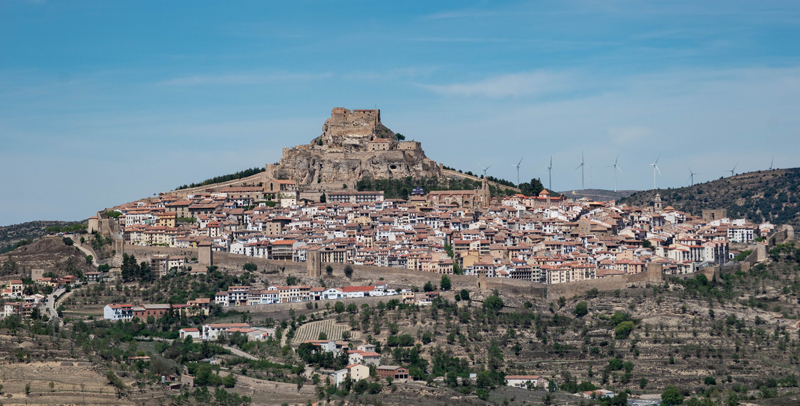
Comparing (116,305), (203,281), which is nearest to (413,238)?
(203,281)

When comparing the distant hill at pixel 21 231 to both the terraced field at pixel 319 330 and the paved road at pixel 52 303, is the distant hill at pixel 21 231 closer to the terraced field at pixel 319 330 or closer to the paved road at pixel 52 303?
the paved road at pixel 52 303

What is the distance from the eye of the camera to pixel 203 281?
59.1 meters

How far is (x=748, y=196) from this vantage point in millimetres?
89188

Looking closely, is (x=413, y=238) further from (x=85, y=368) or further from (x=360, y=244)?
(x=85, y=368)

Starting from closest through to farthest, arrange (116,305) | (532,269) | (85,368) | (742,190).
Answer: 1. (85,368)
2. (116,305)
3. (532,269)
4. (742,190)

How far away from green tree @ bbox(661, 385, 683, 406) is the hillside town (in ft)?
41.0

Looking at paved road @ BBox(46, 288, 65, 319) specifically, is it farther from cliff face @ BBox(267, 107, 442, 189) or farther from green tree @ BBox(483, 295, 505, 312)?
cliff face @ BBox(267, 107, 442, 189)

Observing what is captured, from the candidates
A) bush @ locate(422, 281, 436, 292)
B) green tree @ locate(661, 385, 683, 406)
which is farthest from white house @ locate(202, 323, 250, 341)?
green tree @ locate(661, 385, 683, 406)

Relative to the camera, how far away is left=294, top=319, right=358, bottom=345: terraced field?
5334 cm

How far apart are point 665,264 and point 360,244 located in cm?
1382

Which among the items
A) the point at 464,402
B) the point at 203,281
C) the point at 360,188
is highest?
the point at 360,188

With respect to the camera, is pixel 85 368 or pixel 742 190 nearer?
pixel 85 368

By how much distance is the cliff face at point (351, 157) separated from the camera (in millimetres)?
76250

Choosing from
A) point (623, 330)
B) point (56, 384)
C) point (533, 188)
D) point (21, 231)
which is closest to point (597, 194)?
point (533, 188)
